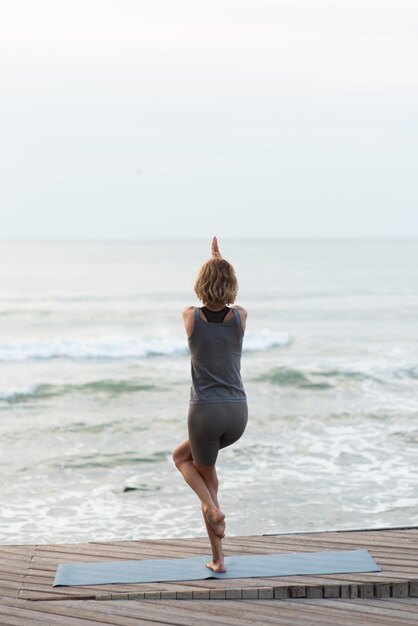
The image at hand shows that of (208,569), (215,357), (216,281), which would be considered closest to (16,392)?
(208,569)

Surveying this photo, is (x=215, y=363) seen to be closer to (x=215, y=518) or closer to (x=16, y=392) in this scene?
(x=215, y=518)

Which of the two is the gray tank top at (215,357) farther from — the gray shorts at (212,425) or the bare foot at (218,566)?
the bare foot at (218,566)

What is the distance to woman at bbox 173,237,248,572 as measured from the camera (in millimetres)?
4418

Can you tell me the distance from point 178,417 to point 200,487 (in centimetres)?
1152

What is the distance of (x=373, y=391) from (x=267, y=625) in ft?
47.6

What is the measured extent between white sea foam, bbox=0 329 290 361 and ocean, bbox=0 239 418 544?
83 mm

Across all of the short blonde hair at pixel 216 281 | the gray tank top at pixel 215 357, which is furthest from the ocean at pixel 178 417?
the short blonde hair at pixel 216 281

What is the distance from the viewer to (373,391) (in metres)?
18.3

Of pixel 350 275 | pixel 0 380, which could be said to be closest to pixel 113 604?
pixel 0 380

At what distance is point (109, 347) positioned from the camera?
2642 centimetres

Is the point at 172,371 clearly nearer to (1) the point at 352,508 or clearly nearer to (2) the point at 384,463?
(2) the point at 384,463

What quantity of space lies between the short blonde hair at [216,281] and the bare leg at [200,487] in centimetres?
82

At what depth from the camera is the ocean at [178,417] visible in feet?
30.0

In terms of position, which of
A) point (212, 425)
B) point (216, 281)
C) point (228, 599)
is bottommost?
point (228, 599)
